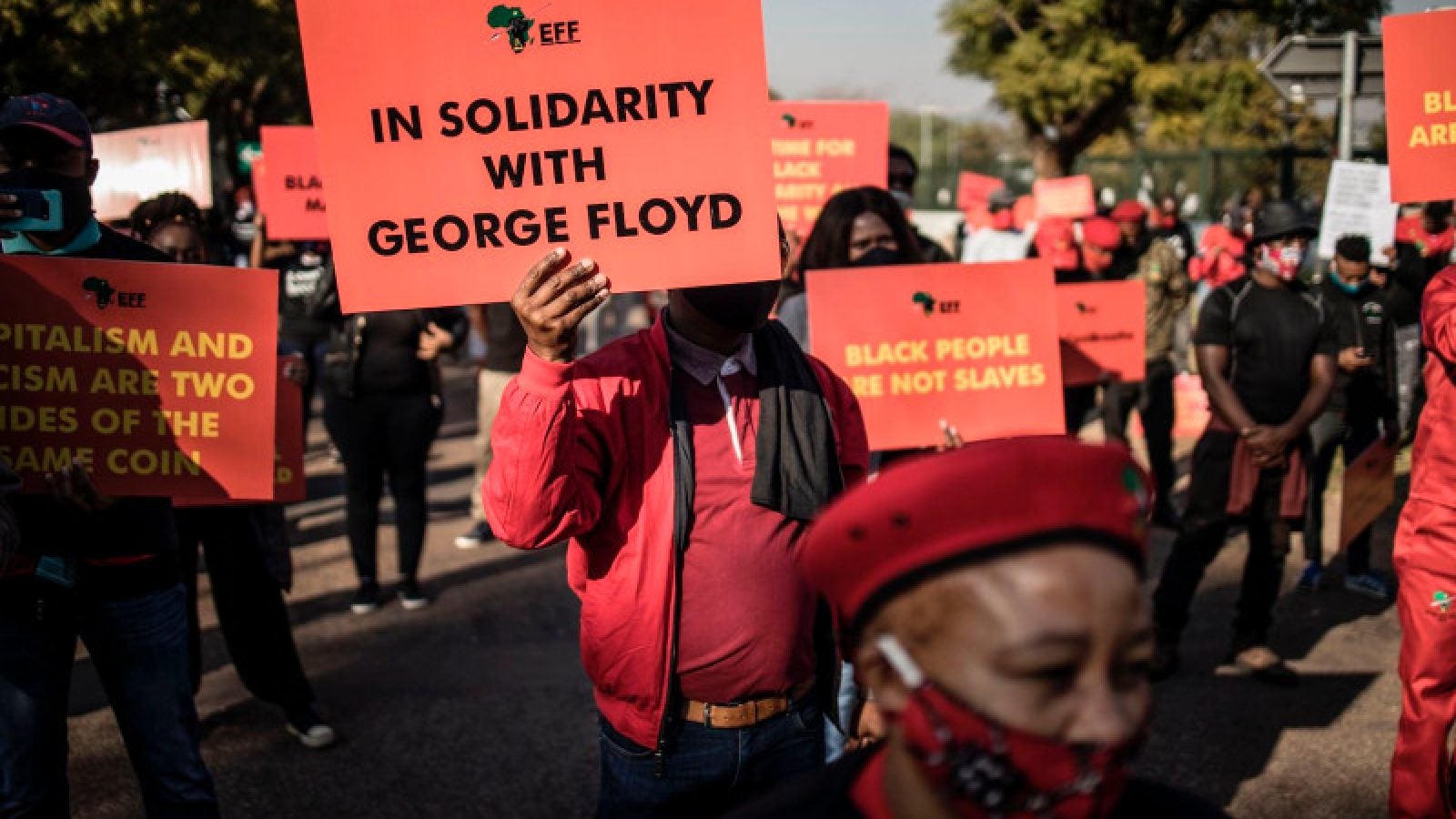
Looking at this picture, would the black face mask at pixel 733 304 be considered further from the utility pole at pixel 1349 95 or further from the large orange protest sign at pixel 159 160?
the utility pole at pixel 1349 95

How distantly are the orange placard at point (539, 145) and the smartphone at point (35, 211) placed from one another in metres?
1.07

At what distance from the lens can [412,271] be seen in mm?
2551

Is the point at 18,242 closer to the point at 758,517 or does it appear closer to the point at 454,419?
the point at 758,517

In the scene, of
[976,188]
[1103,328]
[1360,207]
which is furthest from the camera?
[976,188]

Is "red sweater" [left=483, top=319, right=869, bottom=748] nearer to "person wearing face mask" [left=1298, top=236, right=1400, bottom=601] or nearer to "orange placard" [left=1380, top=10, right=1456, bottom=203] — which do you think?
"orange placard" [left=1380, top=10, right=1456, bottom=203]

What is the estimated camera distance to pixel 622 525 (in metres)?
2.64

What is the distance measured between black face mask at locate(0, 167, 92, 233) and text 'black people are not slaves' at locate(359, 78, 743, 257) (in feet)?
3.75

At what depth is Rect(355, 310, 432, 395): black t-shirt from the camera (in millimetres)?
6102

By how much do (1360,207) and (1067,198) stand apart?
11.2 feet

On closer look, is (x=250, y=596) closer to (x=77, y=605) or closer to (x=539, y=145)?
(x=77, y=605)

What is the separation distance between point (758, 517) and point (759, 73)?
0.89 metres

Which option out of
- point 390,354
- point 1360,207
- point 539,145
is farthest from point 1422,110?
point 1360,207

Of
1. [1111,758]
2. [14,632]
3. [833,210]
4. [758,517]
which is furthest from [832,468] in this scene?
[833,210]

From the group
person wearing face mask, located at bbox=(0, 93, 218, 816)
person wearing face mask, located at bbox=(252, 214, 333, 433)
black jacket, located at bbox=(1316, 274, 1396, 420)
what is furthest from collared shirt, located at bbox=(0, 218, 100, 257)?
black jacket, located at bbox=(1316, 274, 1396, 420)
